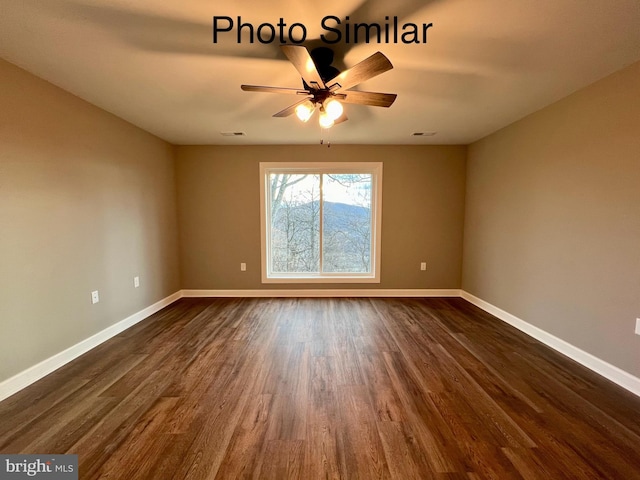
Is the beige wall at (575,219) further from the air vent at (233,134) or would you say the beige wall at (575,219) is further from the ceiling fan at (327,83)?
Answer: the air vent at (233,134)

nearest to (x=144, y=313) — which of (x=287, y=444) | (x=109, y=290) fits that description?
(x=109, y=290)

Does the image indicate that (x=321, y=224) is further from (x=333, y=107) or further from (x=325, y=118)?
(x=333, y=107)

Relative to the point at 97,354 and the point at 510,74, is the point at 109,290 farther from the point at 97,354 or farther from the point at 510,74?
the point at 510,74

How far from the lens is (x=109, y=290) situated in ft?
9.25

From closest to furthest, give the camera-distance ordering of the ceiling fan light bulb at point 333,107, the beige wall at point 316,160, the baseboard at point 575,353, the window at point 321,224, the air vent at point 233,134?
the ceiling fan light bulb at point 333,107
the baseboard at point 575,353
the air vent at point 233,134
the beige wall at point 316,160
the window at point 321,224

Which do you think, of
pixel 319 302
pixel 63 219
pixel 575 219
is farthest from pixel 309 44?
pixel 319 302

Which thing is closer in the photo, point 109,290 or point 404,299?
point 109,290

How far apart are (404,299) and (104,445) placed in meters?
3.66

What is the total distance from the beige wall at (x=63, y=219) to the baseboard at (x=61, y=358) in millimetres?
55

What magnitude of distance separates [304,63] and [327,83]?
10.6 inches

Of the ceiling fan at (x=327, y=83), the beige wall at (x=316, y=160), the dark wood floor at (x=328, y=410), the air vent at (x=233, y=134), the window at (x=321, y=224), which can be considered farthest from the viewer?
the window at (x=321, y=224)

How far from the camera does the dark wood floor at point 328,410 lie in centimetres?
137

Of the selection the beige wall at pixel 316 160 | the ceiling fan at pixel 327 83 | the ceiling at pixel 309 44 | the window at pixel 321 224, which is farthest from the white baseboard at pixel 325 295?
the ceiling fan at pixel 327 83

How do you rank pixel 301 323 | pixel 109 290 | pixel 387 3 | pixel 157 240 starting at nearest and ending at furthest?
pixel 387 3 → pixel 109 290 → pixel 301 323 → pixel 157 240
